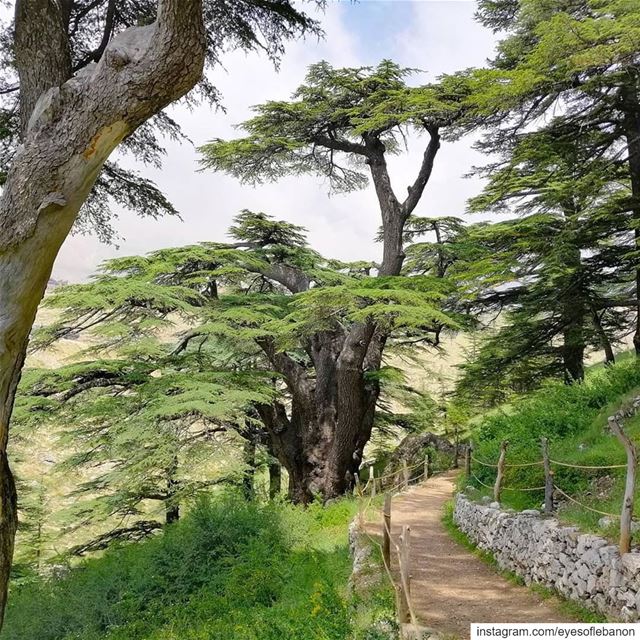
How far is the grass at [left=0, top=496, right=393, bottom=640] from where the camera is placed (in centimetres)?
609

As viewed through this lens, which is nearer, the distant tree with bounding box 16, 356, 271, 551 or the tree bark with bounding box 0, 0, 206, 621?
the tree bark with bounding box 0, 0, 206, 621

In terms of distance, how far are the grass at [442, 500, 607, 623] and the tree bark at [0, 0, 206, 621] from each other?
5285 millimetres

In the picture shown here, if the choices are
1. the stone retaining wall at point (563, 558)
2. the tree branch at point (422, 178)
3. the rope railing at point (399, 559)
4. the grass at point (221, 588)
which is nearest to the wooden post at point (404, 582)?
the rope railing at point (399, 559)

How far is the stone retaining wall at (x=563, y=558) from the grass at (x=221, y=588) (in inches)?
79.0

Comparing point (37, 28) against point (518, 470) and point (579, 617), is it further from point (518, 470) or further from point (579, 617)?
point (518, 470)

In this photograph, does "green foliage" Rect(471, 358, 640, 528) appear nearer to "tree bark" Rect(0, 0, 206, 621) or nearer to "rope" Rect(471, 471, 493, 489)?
"rope" Rect(471, 471, 493, 489)

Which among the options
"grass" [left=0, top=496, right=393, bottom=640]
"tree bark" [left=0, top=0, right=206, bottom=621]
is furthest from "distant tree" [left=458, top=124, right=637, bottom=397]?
"tree bark" [left=0, top=0, right=206, bottom=621]

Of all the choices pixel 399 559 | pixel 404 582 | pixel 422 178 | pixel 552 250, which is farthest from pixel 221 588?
pixel 422 178

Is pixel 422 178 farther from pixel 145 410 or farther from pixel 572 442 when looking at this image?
pixel 145 410

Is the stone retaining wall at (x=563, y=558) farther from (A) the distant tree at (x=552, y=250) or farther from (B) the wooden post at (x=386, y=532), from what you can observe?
(A) the distant tree at (x=552, y=250)

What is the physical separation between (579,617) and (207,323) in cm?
873

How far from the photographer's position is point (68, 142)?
370cm

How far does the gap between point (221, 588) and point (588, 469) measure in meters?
5.94

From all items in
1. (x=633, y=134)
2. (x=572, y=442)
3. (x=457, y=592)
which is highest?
(x=633, y=134)
